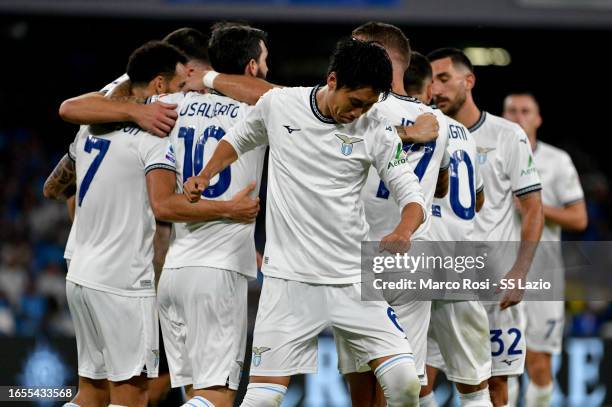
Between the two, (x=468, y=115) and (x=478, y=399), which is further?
(x=468, y=115)

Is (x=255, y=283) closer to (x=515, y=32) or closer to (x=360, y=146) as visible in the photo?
(x=515, y=32)

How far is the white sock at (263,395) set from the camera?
5004 millimetres

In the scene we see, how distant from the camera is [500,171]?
6.85 metres

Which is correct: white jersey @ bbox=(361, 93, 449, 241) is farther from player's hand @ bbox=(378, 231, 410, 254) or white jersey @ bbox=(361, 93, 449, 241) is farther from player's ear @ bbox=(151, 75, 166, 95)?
player's ear @ bbox=(151, 75, 166, 95)

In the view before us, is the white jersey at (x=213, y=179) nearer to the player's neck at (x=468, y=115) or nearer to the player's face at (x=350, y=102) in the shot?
the player's face at (x=350, y=102)

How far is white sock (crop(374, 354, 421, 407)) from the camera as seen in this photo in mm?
5023

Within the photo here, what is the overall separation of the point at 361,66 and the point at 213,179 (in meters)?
1.25

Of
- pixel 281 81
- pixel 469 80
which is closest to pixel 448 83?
pixel 469 80

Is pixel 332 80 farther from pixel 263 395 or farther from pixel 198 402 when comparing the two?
pixel 198 402

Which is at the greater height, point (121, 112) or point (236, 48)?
point (236, 48)

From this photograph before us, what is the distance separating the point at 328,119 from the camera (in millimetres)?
5047

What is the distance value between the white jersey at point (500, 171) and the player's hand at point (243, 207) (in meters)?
1.81

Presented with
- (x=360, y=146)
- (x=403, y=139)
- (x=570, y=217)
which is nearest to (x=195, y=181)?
(x=360, y=146)

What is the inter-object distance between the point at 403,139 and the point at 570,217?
3.29 metres
